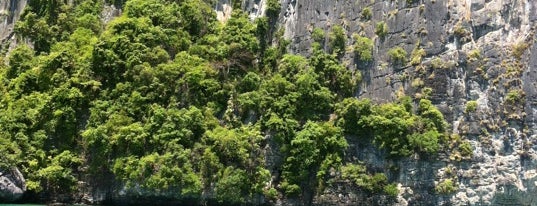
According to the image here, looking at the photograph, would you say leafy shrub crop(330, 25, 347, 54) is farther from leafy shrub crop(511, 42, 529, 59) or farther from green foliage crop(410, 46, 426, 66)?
leafy shrub crop(511, 42, 529, 59)

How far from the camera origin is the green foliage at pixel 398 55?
1405 inches

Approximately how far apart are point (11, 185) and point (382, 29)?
20316 mm

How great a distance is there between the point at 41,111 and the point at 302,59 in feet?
45.6

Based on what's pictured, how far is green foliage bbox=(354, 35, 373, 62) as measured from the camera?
3653 centimetres

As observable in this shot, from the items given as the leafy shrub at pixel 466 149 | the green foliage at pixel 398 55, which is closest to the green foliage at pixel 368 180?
the leafy shrub at pixel 466 149

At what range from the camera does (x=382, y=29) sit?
120 ft

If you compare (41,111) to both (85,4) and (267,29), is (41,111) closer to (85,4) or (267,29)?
(85,4)

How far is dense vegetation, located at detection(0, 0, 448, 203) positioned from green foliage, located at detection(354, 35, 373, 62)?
3.0 inches

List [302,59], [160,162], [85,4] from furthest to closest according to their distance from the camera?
[85,4] < [302,59] < [160,162]

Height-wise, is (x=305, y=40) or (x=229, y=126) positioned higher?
(x=305, y=40)

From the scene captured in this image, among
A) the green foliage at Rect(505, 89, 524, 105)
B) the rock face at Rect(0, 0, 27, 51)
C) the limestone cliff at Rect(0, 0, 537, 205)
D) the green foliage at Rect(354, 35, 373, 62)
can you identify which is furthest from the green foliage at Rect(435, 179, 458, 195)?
the rock face at Rect(0, 0, 27, 51)

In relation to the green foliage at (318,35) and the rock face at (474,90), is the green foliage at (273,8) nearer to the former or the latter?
the green foliage at (318,35)

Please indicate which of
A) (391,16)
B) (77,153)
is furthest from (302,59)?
(77,153)

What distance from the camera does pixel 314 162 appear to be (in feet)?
113
